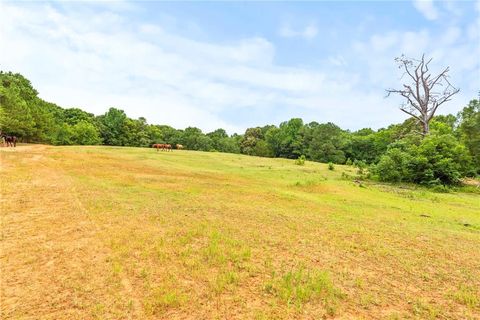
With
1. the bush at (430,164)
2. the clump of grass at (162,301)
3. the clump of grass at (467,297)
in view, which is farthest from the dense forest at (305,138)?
the clump of grass at (162,301)

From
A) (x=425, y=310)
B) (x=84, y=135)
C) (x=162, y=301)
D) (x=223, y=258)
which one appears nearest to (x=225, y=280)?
(x=223, y=258)

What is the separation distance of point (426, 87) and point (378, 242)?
31153mm

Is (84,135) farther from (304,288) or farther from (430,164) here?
(304,288)

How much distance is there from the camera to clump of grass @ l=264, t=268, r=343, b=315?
5.66 m

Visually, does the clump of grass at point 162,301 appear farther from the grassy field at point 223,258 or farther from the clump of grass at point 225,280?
the clump of grass at point 225,280

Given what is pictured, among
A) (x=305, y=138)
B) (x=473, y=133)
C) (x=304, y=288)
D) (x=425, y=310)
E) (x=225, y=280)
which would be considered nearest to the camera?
(x=425, y=310)

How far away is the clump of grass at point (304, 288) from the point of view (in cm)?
566

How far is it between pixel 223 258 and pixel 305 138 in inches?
3139

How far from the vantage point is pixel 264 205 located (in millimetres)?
13914

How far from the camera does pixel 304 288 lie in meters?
6.07

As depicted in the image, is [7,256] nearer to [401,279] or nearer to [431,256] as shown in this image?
[401,279]

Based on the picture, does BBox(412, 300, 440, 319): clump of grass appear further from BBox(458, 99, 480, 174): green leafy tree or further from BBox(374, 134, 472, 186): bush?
BBox(458, 99, 480, 174): green leafy tree

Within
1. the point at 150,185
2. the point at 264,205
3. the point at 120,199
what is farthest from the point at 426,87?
the point at 120,199

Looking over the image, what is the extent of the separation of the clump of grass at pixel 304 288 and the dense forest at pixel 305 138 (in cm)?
2280
